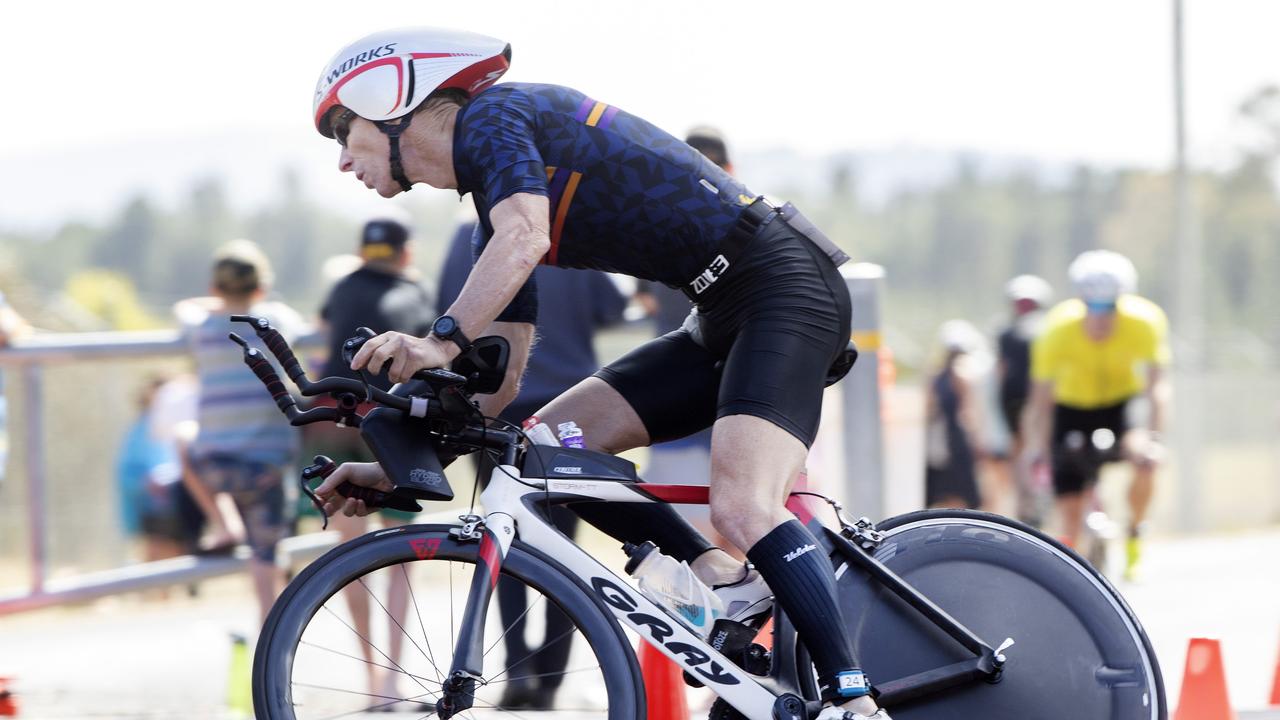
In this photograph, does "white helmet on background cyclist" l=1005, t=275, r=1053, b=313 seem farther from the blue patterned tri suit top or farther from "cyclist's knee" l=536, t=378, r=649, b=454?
the blue patterned tri suit top

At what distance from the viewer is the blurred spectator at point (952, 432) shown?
31.4ft

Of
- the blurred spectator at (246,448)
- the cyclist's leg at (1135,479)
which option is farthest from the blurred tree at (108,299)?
Result: the blurred spectator at (246,448)

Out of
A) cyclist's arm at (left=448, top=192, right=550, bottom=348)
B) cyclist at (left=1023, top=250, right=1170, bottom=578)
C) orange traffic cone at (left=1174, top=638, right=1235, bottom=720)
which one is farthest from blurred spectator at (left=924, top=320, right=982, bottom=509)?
cyclist's arm at (left=448, top=192, right=550, bottom=348)

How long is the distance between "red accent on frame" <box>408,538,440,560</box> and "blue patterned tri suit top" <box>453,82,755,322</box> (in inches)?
27.5

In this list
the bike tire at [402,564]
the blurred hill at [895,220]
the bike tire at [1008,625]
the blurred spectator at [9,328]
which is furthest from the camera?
the blurred hill at [895,220]

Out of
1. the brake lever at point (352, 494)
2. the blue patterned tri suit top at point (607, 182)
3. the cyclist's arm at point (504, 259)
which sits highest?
the blue patterned tri suit top at point (607, 182)

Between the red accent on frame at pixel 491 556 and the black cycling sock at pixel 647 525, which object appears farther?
the black cycling sock at pixel 647 525

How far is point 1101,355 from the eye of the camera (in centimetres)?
879

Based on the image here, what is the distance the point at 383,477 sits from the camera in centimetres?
382

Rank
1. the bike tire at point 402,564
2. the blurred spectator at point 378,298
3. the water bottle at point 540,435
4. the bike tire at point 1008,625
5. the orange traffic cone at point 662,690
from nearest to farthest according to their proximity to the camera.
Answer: the bike tire at point 402,564 < the water bottle at point 540,435 < the bike tire at point 1008,625 < the orange traffic cone at point 662,690 < the blurred spectator at point 378,298

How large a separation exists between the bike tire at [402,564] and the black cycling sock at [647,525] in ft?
0.89

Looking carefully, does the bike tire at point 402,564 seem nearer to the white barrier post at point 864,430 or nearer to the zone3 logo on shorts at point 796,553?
the zone3 logo on shorts at point 796,553

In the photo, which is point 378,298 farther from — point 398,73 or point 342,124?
point 398,73

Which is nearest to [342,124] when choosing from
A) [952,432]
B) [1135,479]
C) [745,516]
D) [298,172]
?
[745,516]
